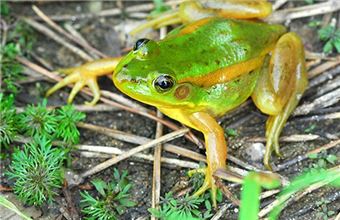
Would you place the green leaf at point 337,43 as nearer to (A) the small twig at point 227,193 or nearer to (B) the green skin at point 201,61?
(B) the green skin at point 201,61

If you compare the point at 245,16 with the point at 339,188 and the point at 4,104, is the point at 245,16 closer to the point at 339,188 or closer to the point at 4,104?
the point at 339,188

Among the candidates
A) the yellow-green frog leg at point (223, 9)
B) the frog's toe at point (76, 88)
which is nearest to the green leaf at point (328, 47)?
the yellow-green frog leg at point (223, 9)

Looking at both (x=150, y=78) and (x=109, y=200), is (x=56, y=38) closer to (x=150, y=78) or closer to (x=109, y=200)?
(x=150, y=78)

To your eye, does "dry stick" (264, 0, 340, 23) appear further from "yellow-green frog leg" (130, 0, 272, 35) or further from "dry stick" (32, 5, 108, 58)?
"dry stick" (32, 5, 108, 58)

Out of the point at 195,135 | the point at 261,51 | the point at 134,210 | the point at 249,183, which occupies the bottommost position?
the point at 249,183

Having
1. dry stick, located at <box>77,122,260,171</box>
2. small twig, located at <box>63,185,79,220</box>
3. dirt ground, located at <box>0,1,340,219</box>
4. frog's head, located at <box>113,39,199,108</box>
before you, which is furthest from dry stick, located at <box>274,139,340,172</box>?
small twig, located at <box>63,185,79,220</box>

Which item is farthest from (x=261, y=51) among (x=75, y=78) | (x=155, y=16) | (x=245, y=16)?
(x=75, y=78)
